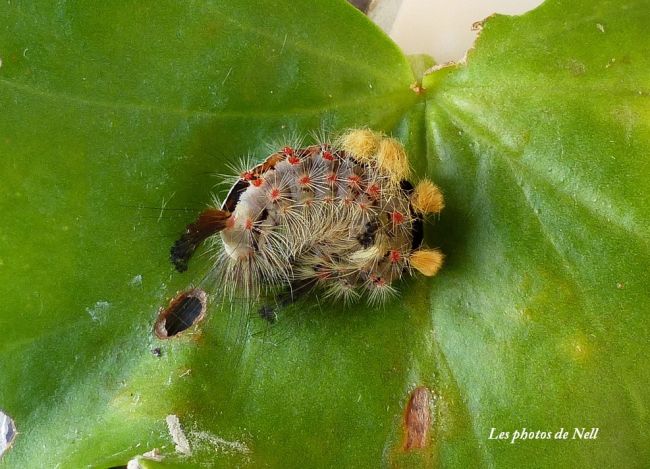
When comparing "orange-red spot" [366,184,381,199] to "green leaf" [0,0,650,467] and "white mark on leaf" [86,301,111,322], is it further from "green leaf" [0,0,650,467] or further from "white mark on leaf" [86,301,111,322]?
"white mark on leaf" [86,301,111,322]

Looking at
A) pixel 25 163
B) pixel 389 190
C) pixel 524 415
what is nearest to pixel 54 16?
pixel 25 163

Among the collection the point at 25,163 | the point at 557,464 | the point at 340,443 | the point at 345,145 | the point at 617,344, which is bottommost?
the point at 340,443

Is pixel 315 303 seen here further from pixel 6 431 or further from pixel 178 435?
pixel 6 431

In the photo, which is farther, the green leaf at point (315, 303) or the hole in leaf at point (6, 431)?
the hole in leaf at point (6, 431)

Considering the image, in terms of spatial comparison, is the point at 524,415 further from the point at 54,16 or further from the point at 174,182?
the point at 54,16

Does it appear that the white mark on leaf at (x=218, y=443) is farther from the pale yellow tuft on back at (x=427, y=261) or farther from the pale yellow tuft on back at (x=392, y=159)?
the pale yellow tuft on back at (x=392, y=159)

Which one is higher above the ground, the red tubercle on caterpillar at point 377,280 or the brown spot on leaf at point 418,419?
the red tubercle on caterpillar at point 377,280

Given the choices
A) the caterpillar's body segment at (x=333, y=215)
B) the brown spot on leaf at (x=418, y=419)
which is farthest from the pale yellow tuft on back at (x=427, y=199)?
the brown spot on leaf at (x=418, y=419)
